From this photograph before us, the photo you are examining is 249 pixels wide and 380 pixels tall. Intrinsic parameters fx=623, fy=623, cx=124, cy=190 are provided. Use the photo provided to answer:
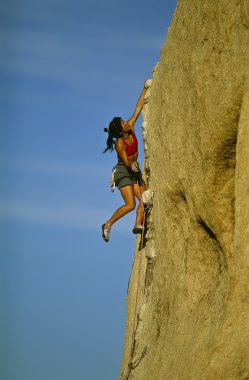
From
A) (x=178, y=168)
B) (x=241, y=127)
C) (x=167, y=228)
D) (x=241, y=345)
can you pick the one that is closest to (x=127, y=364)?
(x=167, y=228)

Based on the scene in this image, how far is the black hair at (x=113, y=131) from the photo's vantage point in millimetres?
13195

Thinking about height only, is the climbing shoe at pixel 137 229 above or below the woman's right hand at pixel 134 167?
below

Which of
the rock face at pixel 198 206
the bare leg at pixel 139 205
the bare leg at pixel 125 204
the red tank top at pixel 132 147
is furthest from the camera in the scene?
the bare leg at pixel 125 204

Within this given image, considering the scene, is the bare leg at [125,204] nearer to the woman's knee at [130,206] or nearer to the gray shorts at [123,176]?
the woman's knee at [130,206]

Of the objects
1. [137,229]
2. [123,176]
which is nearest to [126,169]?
[123,176]

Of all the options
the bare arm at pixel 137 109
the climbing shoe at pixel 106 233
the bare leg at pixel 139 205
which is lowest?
the climbing shoe at pixel 106 233

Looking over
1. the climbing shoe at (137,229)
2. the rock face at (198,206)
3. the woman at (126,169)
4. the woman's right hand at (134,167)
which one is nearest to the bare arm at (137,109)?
the woman at (126,169)

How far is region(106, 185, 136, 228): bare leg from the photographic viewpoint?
13425 millimetres

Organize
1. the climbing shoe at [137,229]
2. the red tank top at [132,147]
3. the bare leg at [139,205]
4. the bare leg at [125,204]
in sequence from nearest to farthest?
the climbing shoe at [137,229] → the bare leg at [139,205] → the red tank top at [132,147] → the bare leg at [125,204]

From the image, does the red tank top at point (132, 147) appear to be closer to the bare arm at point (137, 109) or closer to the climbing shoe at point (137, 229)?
the bare arm at point (137, 109)

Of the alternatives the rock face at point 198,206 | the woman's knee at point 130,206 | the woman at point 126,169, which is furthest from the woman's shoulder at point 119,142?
the woman's knee at point 130,206

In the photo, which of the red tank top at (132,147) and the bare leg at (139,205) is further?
the red tank top at (132,147)

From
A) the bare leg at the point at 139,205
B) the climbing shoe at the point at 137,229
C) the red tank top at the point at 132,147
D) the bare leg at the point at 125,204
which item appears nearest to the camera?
the climbing shoe at the point at 137,229

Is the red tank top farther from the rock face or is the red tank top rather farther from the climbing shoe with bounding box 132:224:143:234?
the climbing shoe with bounding box 132:224:143:234
